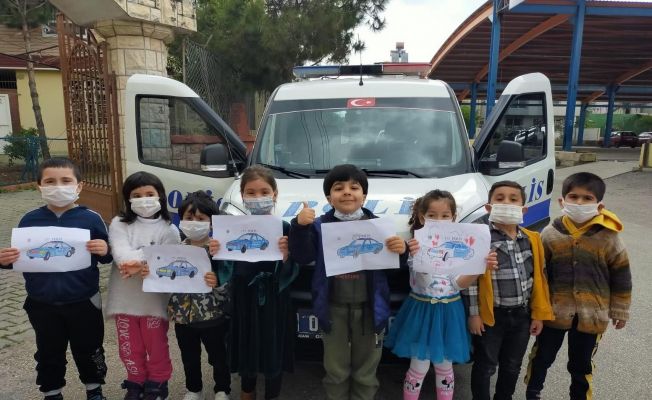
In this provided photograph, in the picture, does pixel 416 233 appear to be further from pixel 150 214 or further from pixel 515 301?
pixel 150 214

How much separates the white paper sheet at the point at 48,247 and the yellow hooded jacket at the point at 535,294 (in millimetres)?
2265

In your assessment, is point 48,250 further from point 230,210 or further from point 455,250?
point 455,250

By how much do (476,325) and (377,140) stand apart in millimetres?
1735

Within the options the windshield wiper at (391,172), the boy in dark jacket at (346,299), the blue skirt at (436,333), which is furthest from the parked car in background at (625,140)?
the boy in dark jacket at (346,299)

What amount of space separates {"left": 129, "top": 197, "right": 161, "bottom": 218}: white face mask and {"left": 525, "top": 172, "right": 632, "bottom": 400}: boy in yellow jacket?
232 cm

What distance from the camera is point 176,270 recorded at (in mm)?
2771

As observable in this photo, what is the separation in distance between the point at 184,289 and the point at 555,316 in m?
2.14

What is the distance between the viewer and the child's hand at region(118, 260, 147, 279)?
2732mm

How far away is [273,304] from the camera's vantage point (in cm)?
279

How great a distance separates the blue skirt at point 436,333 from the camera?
2682 mm

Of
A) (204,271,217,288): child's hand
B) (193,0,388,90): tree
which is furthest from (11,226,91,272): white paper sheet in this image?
(193,0,388,90): tree

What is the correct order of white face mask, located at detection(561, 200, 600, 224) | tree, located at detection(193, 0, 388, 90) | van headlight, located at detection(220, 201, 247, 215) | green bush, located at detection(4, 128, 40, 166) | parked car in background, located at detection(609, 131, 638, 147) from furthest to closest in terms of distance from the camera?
parked car in background, located at detection(609, 131, 638, 147)
green bush, located at detection(4, 128, 40, 166)
tree, located at detection(193, 0, 388, 90)
van headlight, located at detection(220, 201, 247, 215)
white face mask, located at detection(561, 200, 600, 224)

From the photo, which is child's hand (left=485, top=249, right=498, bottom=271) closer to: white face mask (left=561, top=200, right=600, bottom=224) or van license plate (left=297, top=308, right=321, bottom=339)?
white face mask (left=561, top=200, right=600, bottom=224)

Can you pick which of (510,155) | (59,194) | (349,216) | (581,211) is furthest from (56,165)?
(510,155)
